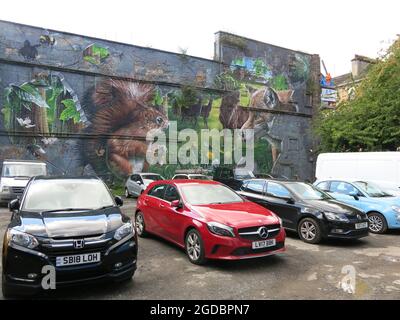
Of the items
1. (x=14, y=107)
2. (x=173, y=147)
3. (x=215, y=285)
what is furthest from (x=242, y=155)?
(x=215, y=285)

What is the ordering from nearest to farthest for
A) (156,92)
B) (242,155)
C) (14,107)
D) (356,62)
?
(14,107)
(156,92)
(242,155)
(356,62)

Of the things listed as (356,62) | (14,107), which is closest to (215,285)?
(14,107)

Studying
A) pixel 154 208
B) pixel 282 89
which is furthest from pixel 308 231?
pixel 282 89

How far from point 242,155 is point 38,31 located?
1451 centimetres

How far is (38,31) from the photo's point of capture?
20.0 metres

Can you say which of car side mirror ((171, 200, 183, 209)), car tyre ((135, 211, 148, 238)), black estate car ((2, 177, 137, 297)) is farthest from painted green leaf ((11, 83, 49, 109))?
black estate car ((2, 177, 137, 297))

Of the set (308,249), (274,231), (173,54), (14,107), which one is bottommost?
(308,249)

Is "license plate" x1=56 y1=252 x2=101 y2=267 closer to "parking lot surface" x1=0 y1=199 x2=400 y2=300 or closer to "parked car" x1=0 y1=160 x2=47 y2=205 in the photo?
"parking lot surface" x1=0 y1=199 x2=400 y2=300

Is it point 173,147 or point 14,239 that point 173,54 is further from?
point 14,239

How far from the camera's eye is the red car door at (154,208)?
8172 millimetres

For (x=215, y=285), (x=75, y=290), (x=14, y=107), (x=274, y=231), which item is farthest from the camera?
(x=14, y=107)

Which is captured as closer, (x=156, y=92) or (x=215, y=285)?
(x=215, y=285)

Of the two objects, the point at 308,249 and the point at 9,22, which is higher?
the point at 9,22

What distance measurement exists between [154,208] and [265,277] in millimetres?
3153
